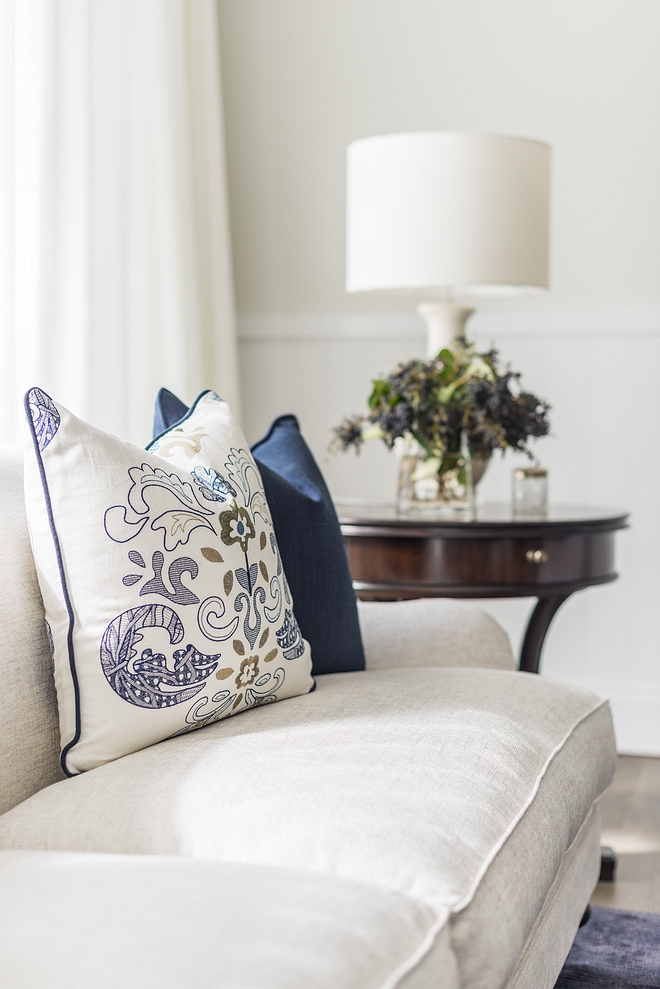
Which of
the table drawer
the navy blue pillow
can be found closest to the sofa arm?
the navy blue pillow

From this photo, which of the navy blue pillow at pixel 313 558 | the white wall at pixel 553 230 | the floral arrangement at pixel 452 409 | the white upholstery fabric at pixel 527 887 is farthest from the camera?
the white wall at pixel 553 230

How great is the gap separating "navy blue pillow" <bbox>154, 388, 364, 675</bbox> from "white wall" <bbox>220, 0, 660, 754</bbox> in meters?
1.36

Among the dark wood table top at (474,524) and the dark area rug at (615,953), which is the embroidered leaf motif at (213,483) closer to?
the dark wood table top at (474,524)

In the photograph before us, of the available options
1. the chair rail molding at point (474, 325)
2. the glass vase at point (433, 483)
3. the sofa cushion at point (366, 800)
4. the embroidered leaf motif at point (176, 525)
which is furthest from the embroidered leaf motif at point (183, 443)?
the chair rail molding at point (474, 325)

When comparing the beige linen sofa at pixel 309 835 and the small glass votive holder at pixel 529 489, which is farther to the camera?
the small glass votive holder at pixel 529 489

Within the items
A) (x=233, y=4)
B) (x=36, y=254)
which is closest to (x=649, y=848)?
(x=36, y=254)

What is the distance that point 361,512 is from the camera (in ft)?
6.93

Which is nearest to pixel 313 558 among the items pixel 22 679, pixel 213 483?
pixel 213 483

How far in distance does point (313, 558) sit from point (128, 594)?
1.36 feet

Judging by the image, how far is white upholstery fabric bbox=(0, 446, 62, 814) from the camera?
43.4 inches

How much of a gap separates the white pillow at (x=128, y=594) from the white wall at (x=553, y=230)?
5.63 ft

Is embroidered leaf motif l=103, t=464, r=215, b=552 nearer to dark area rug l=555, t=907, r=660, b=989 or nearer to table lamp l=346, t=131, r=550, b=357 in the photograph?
dark area rug l=555, t=907, r=660, b=989

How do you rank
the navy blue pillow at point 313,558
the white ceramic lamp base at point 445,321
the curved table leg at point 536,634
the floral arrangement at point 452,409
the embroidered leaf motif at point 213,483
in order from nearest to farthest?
1. the embroidered leaf motif at point 213,483
2. the navy blue pillow at point 313,558
3. the floral arrangement at point 452,409
4. the curved table leg at point 536,634
5. the white ceramic lamp base at point 445,321

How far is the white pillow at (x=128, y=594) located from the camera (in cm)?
109
